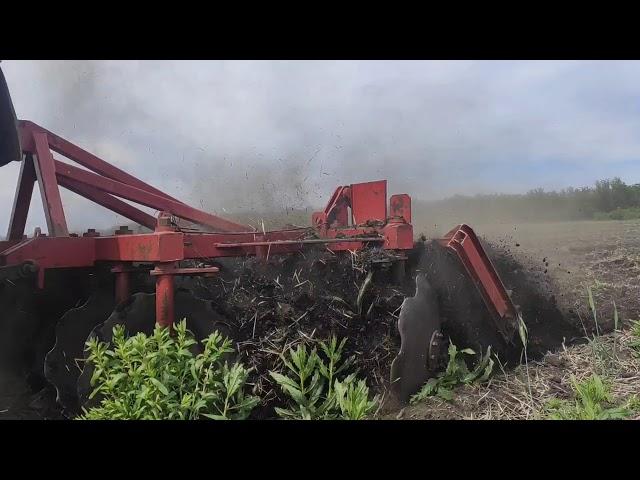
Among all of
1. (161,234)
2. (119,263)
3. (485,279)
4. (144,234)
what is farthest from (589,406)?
(119,263)

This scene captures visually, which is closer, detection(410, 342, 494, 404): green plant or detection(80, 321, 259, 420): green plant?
detection(80, 321, 259, 420): green plant

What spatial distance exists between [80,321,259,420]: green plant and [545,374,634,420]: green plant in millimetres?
2061

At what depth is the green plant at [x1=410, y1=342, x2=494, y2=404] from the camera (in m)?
3.71

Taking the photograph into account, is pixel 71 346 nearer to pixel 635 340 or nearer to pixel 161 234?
pixel 161 234

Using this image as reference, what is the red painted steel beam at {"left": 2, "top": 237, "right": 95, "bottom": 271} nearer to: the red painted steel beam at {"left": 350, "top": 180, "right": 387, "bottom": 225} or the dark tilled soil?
the dark tilled soil

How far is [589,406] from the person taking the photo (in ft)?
10.2

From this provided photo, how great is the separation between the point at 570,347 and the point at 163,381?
3.85 meters

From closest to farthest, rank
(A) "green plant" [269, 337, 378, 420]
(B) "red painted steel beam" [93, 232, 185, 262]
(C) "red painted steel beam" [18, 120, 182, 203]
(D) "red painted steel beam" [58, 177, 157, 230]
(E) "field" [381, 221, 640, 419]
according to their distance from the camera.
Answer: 1. (A) "green plant" [269, 337, 378, 420]
2. (B) "red painted steel beam" [93, 232, 185, 262]
3. (E) "field" [381, 221, 640, 419]
4. (C) "red painted steel beam" [18, 120, 182, 203]
5. (D) "red painted steel beam" [58, 177, 157, 230]

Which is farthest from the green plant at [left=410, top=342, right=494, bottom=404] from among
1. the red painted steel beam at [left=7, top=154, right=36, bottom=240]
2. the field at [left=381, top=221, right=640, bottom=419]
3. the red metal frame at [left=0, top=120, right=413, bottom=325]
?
the red painted steel beam at [left=7, top=154, right=36, bottom=240]

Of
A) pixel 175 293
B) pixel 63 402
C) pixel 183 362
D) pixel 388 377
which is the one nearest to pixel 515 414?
pixel 388 377

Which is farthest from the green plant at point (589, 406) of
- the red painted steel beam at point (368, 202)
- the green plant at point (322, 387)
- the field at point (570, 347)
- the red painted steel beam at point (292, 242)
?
the red painted steel beam at point (368, 202)

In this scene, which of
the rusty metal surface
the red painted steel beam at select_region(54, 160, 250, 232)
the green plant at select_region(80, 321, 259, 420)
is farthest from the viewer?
the red painted steel beam at select_region(54, 160, 250, 232)

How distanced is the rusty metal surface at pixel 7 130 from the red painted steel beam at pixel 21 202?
2266 millimetres

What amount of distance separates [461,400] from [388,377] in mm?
600
